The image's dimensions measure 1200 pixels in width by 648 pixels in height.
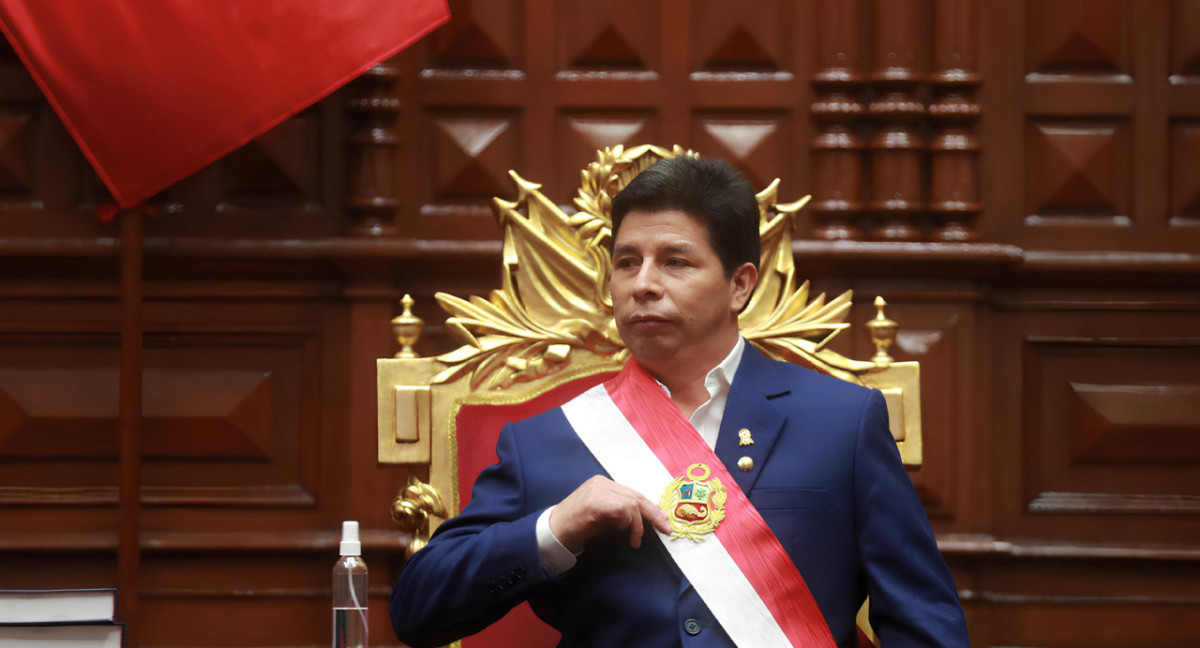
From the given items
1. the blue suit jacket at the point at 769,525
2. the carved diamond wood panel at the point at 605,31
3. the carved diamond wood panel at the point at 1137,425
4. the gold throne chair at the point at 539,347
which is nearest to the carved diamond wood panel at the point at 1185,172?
the carved diamond wood panel at the point at 1137,425

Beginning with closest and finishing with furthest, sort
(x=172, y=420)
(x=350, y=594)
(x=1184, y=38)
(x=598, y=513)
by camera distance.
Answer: (x=598, y=513)
(x=350, y=594)
(x=172, y=420)
(x=1184, y=38)

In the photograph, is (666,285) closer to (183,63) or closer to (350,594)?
(350,594)

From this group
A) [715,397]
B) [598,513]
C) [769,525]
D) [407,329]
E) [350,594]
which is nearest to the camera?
[598,513]

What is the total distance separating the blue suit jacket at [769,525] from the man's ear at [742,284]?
0.42 ft

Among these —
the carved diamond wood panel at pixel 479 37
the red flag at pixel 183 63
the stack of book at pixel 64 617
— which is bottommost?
the stack of book at pixel 64 617

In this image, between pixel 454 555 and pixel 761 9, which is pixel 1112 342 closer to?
pixel 761 9

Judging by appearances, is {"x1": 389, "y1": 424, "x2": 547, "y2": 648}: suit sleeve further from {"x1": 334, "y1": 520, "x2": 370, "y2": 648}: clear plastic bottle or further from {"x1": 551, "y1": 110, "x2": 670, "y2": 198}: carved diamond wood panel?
{"x1": 551, "y1": 110, "x2": 670, "y2": 198}: carved diamond wood panel

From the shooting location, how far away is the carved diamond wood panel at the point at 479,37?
2887 mm

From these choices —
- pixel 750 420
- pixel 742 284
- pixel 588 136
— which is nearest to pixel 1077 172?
pixel 588 136

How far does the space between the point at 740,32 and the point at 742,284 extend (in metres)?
1.22

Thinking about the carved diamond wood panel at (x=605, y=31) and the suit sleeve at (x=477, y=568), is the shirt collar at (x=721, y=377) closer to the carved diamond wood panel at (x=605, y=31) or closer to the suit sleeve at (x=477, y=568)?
the suit sleeve at (x=477, y=568)

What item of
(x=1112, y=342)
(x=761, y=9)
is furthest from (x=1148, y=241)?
(x=761, y=9)

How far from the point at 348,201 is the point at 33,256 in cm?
72

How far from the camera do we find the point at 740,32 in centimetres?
292
